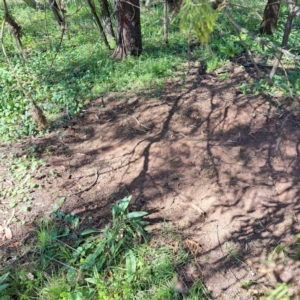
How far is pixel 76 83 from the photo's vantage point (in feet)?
15.2

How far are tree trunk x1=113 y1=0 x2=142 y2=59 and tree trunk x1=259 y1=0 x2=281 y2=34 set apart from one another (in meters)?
2.60

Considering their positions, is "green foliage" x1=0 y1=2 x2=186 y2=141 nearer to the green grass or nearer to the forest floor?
the green grass

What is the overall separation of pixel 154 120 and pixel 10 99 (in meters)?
2.22

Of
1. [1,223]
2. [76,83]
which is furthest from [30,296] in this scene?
[76,83]

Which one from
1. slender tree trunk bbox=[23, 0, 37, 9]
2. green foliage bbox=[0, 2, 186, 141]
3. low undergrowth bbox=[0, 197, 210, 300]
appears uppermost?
slender tree trunk bbox=[23, 0, 37, 9]

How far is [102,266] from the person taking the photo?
96.1 inches

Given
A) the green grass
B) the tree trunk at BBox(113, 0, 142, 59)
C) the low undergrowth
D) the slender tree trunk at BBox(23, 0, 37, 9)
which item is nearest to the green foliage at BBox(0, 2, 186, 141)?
the green grass

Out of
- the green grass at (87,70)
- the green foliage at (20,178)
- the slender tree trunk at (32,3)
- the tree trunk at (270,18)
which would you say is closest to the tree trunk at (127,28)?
the green grass at (87,70)

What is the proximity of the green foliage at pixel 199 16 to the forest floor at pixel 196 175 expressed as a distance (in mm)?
1794

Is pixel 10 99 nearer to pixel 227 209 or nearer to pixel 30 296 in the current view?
pixel 30 296

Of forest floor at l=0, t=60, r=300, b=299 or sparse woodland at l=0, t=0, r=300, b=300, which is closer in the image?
sparse woodland at l=0, t=0, r=300, b=300

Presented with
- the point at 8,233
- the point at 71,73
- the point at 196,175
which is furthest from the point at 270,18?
the point at 8,233

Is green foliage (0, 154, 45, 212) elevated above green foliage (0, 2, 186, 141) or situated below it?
below

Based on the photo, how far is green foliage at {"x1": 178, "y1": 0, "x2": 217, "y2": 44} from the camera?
5.17ft
